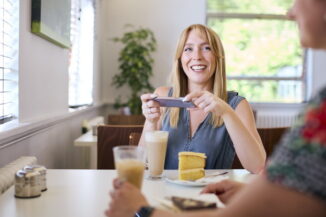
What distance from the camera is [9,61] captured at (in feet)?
6.21

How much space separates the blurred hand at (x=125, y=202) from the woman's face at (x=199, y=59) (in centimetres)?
123

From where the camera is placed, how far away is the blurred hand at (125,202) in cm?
81

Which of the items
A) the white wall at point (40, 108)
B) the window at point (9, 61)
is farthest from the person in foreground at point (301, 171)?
the window at point (9, 61)

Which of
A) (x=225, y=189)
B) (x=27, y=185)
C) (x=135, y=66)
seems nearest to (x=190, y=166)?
(x=225, y=189)

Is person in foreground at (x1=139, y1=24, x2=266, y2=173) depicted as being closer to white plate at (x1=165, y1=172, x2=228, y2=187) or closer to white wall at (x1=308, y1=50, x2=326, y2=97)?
white plate at (x1=165, y1=172, x2=228, y2=187)

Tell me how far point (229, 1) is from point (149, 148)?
4867 millimetres

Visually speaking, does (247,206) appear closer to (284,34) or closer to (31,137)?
(31,137)

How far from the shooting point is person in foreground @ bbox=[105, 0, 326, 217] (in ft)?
1.65

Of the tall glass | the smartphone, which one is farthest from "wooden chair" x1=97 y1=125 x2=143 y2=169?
the tall glass

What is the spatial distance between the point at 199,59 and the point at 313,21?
1418 mm

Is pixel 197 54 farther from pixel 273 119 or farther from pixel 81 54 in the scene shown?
pixel 273 119

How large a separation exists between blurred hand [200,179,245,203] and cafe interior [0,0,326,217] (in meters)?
0.04

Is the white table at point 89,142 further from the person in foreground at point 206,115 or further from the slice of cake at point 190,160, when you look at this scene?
the slice of cake at point 190,160

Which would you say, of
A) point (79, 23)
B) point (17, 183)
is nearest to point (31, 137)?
point (17, 183)
